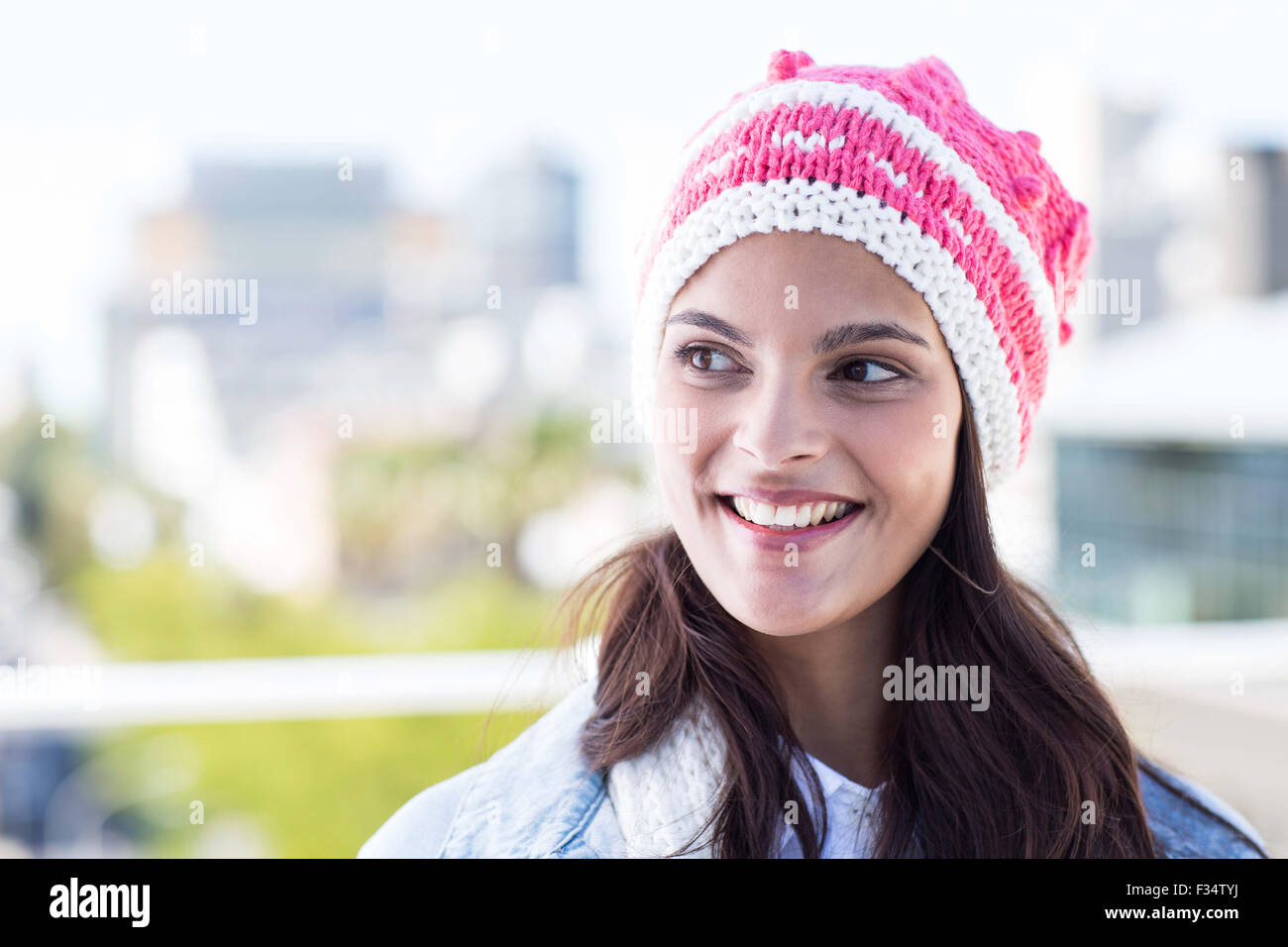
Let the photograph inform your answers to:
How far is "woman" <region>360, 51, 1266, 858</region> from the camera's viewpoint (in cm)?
108

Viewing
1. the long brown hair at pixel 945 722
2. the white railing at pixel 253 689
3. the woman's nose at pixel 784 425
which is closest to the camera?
the woman's nose at pixel 784 425

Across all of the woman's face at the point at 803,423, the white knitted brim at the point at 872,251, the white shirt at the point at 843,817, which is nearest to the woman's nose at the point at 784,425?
the woman's face at the point at 803,423

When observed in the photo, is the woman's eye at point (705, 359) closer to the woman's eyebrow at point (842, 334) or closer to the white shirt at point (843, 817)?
the woman's eyebrow at point (842, 334)

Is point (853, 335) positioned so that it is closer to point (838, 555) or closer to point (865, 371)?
point (865, 371)

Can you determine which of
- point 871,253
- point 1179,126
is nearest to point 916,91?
point 871,253

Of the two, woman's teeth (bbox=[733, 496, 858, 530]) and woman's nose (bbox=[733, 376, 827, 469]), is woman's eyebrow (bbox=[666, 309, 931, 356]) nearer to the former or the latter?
woman's nose (bbox=[733, 376, 827, 469])

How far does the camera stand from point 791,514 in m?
1.08

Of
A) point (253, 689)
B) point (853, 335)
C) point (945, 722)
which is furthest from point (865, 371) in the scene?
point (253, 689)

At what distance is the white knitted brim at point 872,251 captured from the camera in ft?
3.50

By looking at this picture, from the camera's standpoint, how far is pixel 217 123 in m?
41.4

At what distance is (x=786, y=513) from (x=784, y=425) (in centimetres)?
9

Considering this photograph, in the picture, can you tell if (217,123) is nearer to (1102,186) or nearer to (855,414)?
(1102,186)

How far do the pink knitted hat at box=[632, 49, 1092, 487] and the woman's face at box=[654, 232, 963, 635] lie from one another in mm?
27
